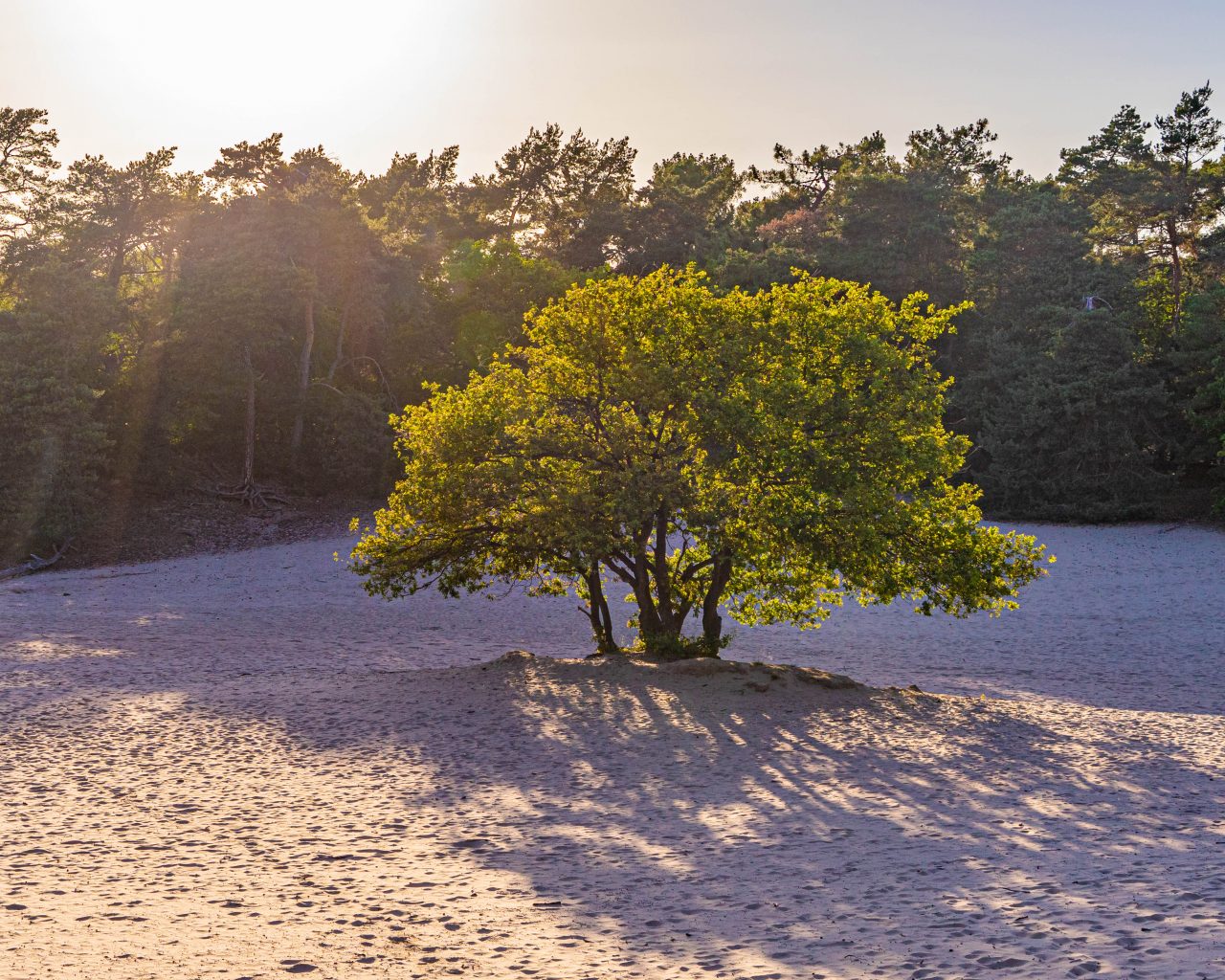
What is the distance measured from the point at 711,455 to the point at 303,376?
105ft

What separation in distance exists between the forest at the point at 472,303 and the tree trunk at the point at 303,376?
119 millimetres

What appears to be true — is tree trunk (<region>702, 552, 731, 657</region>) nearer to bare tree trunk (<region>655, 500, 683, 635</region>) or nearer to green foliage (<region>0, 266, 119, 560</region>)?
bare tree trunk (<region>655, 500, 683, 635</region>)

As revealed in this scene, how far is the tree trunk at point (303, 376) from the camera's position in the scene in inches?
1742

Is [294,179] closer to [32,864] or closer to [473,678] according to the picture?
[473,678]

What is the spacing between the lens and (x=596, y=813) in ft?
34.0

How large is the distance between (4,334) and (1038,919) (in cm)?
3569

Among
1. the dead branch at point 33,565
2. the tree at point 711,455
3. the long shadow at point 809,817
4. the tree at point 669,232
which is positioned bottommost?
the long shadow at point 809,817

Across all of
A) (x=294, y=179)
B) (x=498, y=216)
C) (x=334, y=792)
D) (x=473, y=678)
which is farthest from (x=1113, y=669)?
(x=498, y=216)

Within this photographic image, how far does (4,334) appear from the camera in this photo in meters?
34.9

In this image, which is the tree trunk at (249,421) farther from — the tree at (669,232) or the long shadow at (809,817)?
the long shadow at (809,817)

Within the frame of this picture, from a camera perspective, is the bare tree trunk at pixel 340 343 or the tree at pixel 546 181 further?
the tree at pixel 546 181

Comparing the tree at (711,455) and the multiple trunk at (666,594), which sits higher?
the tree at (711,455)

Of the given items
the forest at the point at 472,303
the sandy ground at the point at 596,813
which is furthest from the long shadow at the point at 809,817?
the forest at the point at 472,303

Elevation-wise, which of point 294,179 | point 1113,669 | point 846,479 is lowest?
A: point 1113,669
